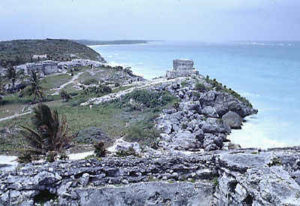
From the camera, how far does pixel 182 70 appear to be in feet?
147

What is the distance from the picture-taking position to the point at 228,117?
2956 centimetres

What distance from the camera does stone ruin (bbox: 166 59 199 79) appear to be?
44375 mm

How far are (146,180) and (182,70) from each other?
1475 inches

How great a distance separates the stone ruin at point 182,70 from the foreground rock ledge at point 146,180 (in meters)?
35.9

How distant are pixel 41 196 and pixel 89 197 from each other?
1311mm

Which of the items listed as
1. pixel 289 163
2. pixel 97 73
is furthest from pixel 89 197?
pixel 97 73

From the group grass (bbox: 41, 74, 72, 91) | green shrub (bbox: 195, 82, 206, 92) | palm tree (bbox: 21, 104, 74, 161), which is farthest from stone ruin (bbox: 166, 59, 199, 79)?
palm tree (bbox: 21, 104, 74, 161)

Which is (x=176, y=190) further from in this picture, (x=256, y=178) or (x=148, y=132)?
(x=148, y=132)

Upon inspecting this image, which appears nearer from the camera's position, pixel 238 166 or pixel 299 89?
pixel 238 166

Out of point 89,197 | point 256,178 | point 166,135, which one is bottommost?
point 166,135

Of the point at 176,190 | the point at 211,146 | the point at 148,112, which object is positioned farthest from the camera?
the point at 148,112

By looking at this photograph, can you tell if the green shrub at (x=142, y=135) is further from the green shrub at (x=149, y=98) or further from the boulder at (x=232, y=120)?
the green shrub at (x=149, y=98)

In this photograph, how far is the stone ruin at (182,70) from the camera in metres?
44.4

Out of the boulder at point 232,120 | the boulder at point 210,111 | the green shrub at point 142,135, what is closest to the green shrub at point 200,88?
the boulder at point 210,111
